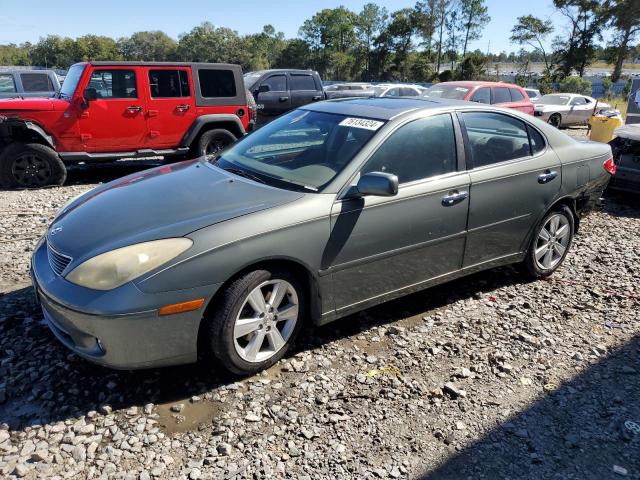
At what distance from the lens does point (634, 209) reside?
283 inches

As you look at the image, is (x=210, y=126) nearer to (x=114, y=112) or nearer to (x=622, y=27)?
(x=114, y=112)

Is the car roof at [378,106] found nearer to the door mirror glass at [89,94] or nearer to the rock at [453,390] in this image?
the rock at [453,390]

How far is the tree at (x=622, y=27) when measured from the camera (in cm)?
4166

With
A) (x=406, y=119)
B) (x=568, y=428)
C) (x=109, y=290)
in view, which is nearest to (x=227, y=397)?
(x=109, y=290)

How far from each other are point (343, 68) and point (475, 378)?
66680 millimetres

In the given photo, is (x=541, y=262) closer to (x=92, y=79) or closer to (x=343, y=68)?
(x=92, y=79)

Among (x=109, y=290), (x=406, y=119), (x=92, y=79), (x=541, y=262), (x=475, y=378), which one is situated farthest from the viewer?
(x=92, y=79)

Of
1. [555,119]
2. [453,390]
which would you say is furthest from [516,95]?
[453,390]

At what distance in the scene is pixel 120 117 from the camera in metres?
7.86

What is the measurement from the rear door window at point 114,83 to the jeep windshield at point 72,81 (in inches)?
9.9

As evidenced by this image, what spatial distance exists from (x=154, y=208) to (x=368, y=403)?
1.75m

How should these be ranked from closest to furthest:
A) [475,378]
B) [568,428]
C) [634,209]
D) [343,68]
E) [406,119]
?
[568,428], [475,378], [406,119], [634,209], [343,68]

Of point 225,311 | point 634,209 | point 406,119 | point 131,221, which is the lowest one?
point 634,209

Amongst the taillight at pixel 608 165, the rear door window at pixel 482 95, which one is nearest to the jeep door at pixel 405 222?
the taillight at pixel 608 165
